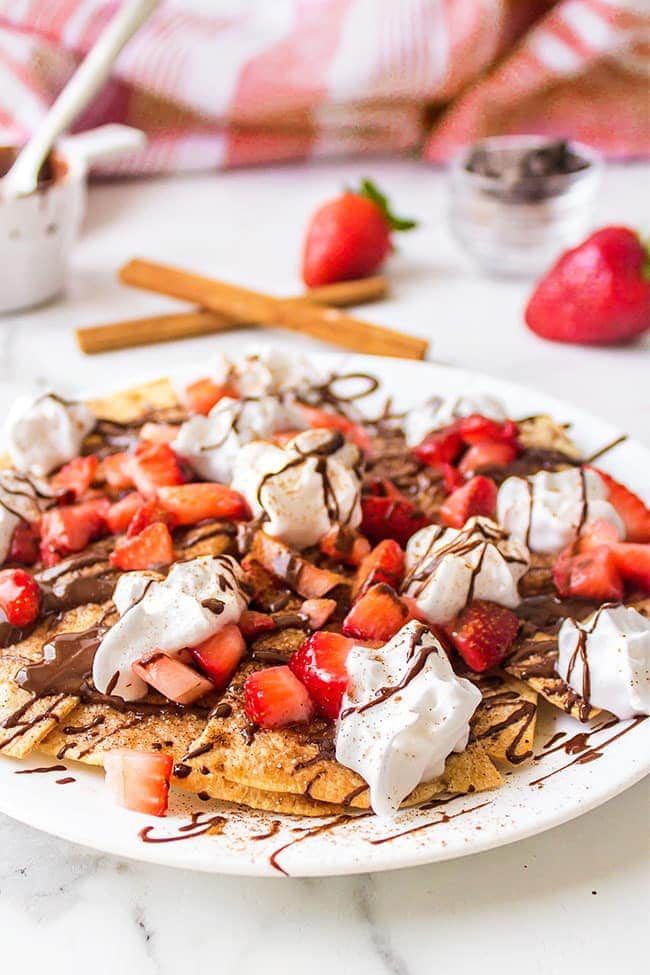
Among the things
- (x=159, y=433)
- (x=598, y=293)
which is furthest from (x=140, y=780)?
(x=598, y=293)

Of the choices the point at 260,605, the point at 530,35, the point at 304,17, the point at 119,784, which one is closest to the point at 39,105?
the point at 304,17

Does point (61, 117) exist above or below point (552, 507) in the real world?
above

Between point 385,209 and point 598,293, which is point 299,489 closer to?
point 598,293

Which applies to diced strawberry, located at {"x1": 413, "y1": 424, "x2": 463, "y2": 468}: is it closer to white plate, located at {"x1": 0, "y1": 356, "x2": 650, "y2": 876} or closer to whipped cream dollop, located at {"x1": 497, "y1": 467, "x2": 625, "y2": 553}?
whipped cream dollop, located at {"x1": 497, "y1": 467, "x2": 625, "y2": 553}

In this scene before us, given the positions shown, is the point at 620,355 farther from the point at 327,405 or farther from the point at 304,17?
the point at 304,17

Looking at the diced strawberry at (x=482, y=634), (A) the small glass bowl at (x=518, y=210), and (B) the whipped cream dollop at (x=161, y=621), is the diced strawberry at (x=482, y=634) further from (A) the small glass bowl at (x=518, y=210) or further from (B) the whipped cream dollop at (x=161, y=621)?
(A) the small glass bowl at (x=518, y=210)
